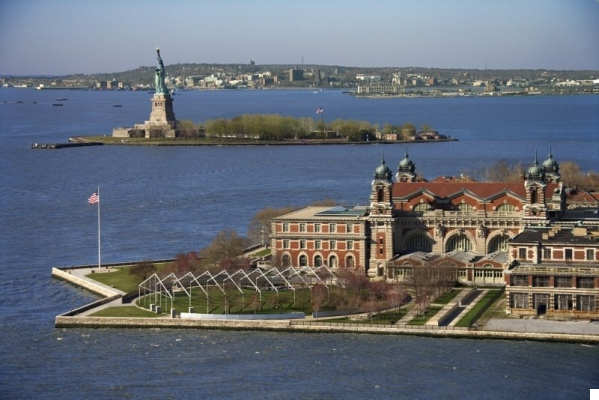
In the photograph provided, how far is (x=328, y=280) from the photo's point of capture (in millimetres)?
41812

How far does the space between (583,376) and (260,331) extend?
911 cm

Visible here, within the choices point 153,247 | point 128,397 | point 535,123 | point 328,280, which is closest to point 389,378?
point 128,397

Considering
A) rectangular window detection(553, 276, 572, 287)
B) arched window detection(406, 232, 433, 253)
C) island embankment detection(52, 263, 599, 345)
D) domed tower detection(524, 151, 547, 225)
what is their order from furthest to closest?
arched window detection(406, 232, 433, 253), domed tower detection(524, 151, 547, 225), rectangular window detection(553, 276, 572, 287), island embankment detection(52, 263, 599, 345)

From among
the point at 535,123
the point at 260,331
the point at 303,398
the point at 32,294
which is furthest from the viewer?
the point at 535,123

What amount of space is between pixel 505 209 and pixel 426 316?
28.3 feet

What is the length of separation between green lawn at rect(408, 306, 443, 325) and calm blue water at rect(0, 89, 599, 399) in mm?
1404

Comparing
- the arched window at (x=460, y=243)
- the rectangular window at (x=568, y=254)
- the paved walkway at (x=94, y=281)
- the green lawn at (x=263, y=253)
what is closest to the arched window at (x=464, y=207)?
the arched window at (x=460, y=243)

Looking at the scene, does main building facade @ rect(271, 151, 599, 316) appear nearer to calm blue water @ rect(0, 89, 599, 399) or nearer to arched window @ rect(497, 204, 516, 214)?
arched window @ rect(497, 204, 516, 214)

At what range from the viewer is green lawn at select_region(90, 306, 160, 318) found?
37.8 m

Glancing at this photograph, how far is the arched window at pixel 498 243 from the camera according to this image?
44.3m

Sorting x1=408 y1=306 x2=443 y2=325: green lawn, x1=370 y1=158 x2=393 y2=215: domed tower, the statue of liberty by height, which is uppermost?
the statue of liberty

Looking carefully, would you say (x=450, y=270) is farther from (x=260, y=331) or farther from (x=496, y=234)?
(x=260, y=331)

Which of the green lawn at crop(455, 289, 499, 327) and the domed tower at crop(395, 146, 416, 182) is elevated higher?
the domed tower at crop(395, 146, 416, 182)

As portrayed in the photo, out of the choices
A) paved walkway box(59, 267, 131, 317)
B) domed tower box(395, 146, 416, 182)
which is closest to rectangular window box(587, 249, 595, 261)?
domed tower box(395, 146, 416, 182)
